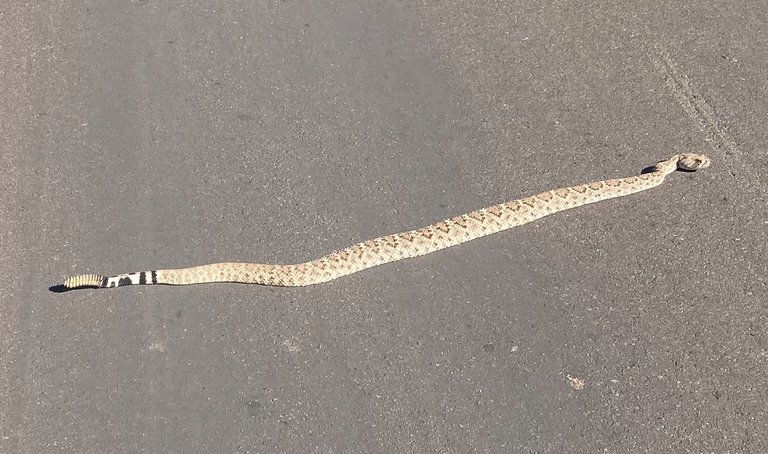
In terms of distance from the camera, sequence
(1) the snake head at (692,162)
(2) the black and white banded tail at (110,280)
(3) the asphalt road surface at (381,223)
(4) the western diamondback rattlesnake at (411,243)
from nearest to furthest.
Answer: (3) the asphalt road surface at (381,223)
(2) the black and white banded tail at (110,280)
(4) the western diamondback rattlesnake at (411,243)
(1) the snake head at (692,162)

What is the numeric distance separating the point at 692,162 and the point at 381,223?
2.34 metres

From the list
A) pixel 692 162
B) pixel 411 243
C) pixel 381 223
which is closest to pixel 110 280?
pixel 381 223

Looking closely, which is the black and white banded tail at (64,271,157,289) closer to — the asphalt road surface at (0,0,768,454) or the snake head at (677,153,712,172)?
the asphalt road surface at (0,0,768,454)

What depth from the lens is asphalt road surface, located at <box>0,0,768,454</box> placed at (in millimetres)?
5164

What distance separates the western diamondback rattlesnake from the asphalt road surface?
9cm

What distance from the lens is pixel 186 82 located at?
781 centimetres

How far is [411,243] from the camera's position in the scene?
6.27 m

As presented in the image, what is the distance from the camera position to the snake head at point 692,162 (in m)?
6.83

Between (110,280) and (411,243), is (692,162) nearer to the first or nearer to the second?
(411,243)

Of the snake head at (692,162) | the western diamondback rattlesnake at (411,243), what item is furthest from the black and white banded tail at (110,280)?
the snake head at (692,162)

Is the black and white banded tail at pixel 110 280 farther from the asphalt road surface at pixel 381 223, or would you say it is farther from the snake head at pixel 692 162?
the snake head at pixel 692 162

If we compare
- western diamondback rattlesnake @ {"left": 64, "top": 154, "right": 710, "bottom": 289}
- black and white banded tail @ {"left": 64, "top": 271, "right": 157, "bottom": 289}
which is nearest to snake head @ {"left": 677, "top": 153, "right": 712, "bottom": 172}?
western diamondback rattlesnake @ {"left": 64, "top": 154, "right": 710, "bottom": 289}

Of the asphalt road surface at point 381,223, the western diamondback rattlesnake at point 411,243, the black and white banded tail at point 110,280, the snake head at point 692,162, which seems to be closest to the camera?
the asphalt road surface at point 381,223

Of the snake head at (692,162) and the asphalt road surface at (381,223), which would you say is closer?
the asphalt road surface at (381,223)
